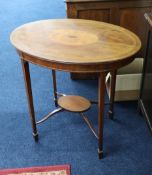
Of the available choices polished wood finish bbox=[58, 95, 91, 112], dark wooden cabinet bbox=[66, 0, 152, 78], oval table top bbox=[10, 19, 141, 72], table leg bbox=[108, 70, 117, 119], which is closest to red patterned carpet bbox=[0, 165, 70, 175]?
polished wood finish bbox=[58, 95, 91, 112]

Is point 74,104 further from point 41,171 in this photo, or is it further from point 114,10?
point 114,10

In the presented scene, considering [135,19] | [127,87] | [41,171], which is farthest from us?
[135,19]

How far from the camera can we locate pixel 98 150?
5.24 feet

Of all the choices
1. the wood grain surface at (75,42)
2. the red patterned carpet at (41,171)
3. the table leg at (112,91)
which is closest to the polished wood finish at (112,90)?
the table leg at (112,91)

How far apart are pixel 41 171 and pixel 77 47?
2.42 ft

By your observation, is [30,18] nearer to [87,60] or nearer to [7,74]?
[7,74]

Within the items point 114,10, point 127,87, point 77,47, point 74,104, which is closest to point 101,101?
point 77,47

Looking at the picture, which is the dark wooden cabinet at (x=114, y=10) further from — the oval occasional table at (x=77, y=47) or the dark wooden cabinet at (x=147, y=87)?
the dark wooden cabinet at (x=147, y=87)

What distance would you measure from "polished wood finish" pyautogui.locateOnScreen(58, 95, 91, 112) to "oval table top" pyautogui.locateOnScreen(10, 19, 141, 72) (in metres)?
0.51

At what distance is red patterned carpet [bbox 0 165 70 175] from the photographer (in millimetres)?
1506

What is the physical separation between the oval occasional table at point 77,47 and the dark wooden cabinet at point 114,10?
1.09 feet

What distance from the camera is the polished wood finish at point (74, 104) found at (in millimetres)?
1772

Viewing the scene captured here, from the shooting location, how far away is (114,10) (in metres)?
2.02

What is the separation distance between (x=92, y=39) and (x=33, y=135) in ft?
2.41
